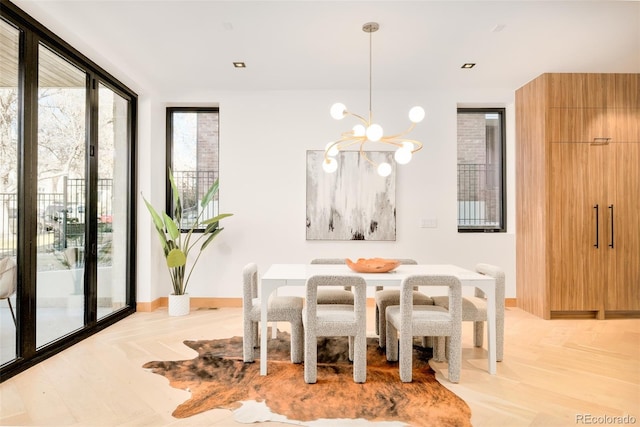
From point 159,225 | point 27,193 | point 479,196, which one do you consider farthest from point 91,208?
point 479,196

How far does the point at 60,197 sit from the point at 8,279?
34.5 inches

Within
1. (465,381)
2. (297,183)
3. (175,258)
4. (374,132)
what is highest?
(374,132)

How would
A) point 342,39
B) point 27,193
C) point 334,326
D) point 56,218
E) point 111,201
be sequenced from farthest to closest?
1. point 111,201
2. point 342,39
3. point 56,218
4. point 27,193
5. point 334,326

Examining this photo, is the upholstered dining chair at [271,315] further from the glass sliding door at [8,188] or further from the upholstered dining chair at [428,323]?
the glass sliding door at [8,188]

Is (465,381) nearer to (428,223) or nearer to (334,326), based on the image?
(334,326)

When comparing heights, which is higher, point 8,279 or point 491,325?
point 8,279

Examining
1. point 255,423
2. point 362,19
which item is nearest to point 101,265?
point 255,423

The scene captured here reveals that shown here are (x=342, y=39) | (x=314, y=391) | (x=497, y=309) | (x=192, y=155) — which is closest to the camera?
(x=314, y=391)

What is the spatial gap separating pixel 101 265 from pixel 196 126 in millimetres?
2153

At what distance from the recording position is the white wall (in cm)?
491

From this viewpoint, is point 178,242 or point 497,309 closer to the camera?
point 497,309

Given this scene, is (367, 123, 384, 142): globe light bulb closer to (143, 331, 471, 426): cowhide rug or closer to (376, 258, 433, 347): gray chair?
(376, 258, 433, 347): gray chair

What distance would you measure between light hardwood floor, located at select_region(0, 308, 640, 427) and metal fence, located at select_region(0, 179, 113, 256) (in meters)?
0.94

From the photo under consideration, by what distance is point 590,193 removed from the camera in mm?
4254
